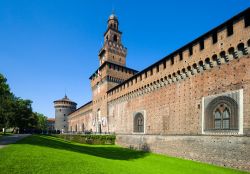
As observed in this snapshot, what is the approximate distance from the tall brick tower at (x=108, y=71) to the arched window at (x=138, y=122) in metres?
9.87

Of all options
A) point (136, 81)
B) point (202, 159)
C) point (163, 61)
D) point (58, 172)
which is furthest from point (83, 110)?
point (58, 172)

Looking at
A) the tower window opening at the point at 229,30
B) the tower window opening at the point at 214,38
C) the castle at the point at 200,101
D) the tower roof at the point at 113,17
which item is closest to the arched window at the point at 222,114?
the castle at the point at 200,101

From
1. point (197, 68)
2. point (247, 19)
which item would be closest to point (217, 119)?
point (197, 68)

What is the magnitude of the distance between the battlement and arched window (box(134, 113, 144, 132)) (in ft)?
11.1

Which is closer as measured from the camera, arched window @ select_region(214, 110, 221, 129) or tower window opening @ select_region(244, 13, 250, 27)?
tower window opening @ select_region(244, 13, 250, 27)

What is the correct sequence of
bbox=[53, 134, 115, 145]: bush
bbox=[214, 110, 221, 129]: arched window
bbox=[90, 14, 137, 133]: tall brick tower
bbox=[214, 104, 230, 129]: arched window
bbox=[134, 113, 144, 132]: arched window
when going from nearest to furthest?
bbox=[214, 104, 230, 129]: arched window → bbox=[214, 110, 221, 129]: arched window → bbox=[134, 113, 144, 132]: arched window → bbox=[53, 134, 115, 145]: bush → bbox=[90, 14, 137, 133]: tall brick tower

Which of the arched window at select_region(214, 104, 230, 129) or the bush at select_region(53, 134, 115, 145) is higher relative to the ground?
the arched window at select_region(214, 104, 230, 129)

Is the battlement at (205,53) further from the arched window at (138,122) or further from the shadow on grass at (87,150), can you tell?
the shadow on grass at (87,150)

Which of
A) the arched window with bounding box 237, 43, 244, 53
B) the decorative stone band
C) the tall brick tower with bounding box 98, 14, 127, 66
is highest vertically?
the tall brick tower with bounding box 98, 14, 127, 66

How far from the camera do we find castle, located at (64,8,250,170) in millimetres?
12492

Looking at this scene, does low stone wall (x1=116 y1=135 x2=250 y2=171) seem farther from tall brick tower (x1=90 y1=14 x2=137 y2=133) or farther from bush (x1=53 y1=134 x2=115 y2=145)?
tall brick tower (x1=90 y1=14 x2=137 y2=133)

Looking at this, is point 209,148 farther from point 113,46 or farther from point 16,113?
point 16,113

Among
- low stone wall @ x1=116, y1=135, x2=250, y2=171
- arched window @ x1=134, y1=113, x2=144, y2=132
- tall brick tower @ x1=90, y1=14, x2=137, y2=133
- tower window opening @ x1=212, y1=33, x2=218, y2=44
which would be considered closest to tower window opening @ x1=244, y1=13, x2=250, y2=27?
tower window opening @ x1=212, y1=33, x2=218, y2=44

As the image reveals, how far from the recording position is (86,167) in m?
9.80
